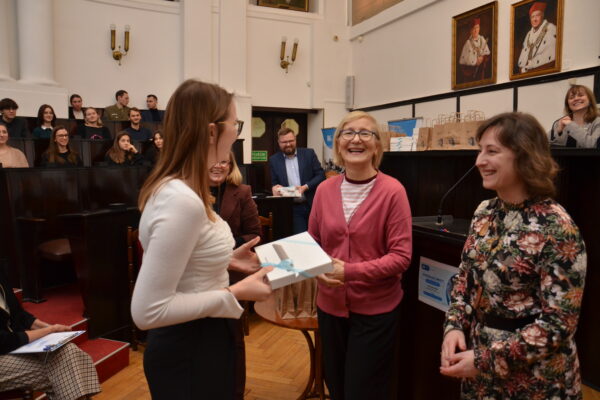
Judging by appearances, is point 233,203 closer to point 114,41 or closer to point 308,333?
point 308,333

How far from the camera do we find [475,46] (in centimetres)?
662

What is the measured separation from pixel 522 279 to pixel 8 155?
5.09 m

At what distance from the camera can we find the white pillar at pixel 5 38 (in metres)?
6.95

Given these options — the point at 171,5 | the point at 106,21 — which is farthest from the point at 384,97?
the point at 106,21

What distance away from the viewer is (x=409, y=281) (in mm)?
2002

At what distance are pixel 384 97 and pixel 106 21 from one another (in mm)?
Answer: 5232

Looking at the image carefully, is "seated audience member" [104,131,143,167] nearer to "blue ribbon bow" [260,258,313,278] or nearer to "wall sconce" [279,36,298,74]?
"blue ribbon bow" [260,258,313,278]

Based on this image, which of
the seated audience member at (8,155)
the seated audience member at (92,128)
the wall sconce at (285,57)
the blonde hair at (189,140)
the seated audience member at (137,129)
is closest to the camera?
the blonde hair at (189,140)

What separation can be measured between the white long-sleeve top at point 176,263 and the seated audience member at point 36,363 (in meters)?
1.54

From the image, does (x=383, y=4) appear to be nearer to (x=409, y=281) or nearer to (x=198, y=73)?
(x=198, y=73)

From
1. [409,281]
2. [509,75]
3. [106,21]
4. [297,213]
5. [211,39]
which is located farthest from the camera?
[211,39]

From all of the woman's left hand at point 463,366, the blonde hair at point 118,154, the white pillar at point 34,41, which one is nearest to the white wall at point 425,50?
the blonde hair at point 118,154

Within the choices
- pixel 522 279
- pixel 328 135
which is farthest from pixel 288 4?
pixel 522 279

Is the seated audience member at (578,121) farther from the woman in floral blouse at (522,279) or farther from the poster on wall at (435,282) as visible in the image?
the woman in floral blouse at (522,279)
